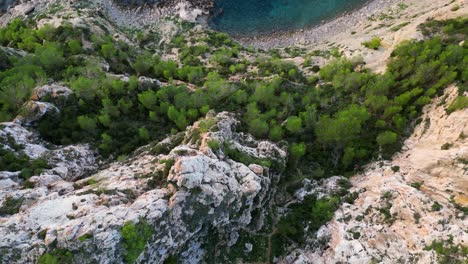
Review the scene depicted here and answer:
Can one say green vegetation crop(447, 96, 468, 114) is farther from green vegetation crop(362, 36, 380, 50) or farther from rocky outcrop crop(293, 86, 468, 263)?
green vegetation crop(362, 36, 380, 50)

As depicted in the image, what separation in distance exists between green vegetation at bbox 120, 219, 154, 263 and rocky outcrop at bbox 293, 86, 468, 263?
50.1 ft

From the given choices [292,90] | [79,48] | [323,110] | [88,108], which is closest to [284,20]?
[292,90]

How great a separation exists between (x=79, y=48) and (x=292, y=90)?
35808mm

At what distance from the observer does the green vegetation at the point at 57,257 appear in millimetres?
22469

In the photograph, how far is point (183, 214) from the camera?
26.2 m

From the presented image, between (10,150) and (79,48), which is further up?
(79,48)

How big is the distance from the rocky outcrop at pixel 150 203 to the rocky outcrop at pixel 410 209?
8714 mm

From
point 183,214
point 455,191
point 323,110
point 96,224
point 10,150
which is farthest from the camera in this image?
point 323,110

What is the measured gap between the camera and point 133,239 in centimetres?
2348

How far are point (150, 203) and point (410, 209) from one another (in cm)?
2303

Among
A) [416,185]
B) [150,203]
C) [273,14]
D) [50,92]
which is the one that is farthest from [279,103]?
[273,14]

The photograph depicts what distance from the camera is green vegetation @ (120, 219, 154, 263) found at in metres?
23.4

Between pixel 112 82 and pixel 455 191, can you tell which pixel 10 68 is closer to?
pixel 112 82

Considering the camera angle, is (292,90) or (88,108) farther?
(292,90)
